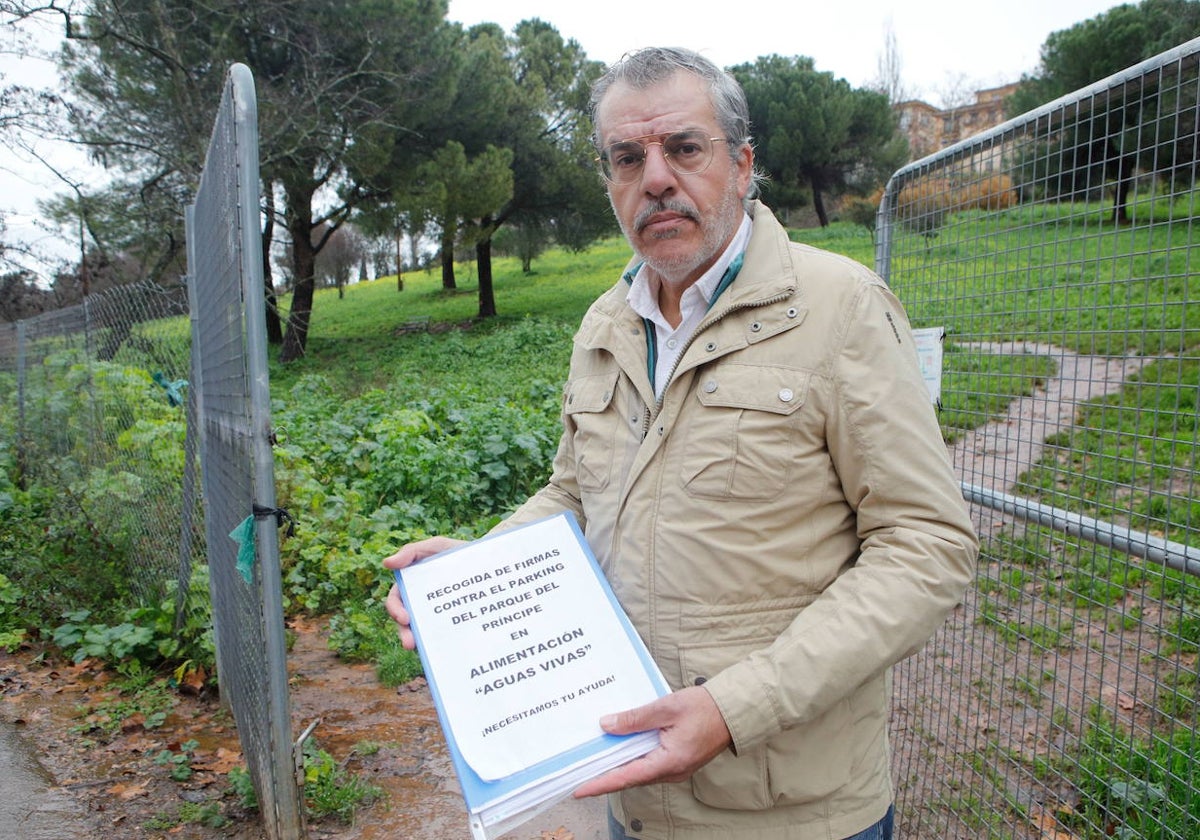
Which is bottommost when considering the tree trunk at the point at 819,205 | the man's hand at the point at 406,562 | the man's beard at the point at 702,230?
the man's hand at the point at 406,562

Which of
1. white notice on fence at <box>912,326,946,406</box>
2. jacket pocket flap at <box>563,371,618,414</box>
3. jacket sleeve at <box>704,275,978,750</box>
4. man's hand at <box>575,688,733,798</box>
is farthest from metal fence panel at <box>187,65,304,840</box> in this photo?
white notice on fence at <box>912,326,946,406</box>

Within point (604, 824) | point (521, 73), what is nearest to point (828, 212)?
point (521, 73)

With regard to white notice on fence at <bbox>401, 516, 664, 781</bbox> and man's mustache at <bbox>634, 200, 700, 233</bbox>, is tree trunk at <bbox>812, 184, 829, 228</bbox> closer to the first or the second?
man's mustache at <bbox>634, 200, 700, 233</bbox>

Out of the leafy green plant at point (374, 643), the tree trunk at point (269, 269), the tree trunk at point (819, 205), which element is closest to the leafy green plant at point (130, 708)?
the leafy green plant at point (374, 643)

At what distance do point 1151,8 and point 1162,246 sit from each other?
46.9ft

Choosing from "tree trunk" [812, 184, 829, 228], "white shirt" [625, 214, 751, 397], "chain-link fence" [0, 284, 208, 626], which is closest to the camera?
"white shirt" [625, 214, 751, 397]

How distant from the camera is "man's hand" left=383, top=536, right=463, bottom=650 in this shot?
5.19ft

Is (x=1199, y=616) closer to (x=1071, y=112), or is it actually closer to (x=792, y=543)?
(x=792, y=543)

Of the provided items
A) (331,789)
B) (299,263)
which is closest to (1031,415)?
(331,789)

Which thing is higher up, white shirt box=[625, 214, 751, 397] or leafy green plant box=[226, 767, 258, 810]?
white shirt box=[625, 214, 751, 397]

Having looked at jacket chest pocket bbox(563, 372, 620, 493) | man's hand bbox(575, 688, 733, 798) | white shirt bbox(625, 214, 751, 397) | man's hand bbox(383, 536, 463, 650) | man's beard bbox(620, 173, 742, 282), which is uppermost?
man's beard bbox(620, 173, 742, 282)

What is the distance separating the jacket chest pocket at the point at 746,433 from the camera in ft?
4.60

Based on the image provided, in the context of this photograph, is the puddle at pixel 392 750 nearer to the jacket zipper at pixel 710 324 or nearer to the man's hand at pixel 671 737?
the man's hand at pixel 671 737

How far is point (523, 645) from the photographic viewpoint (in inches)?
57.2
